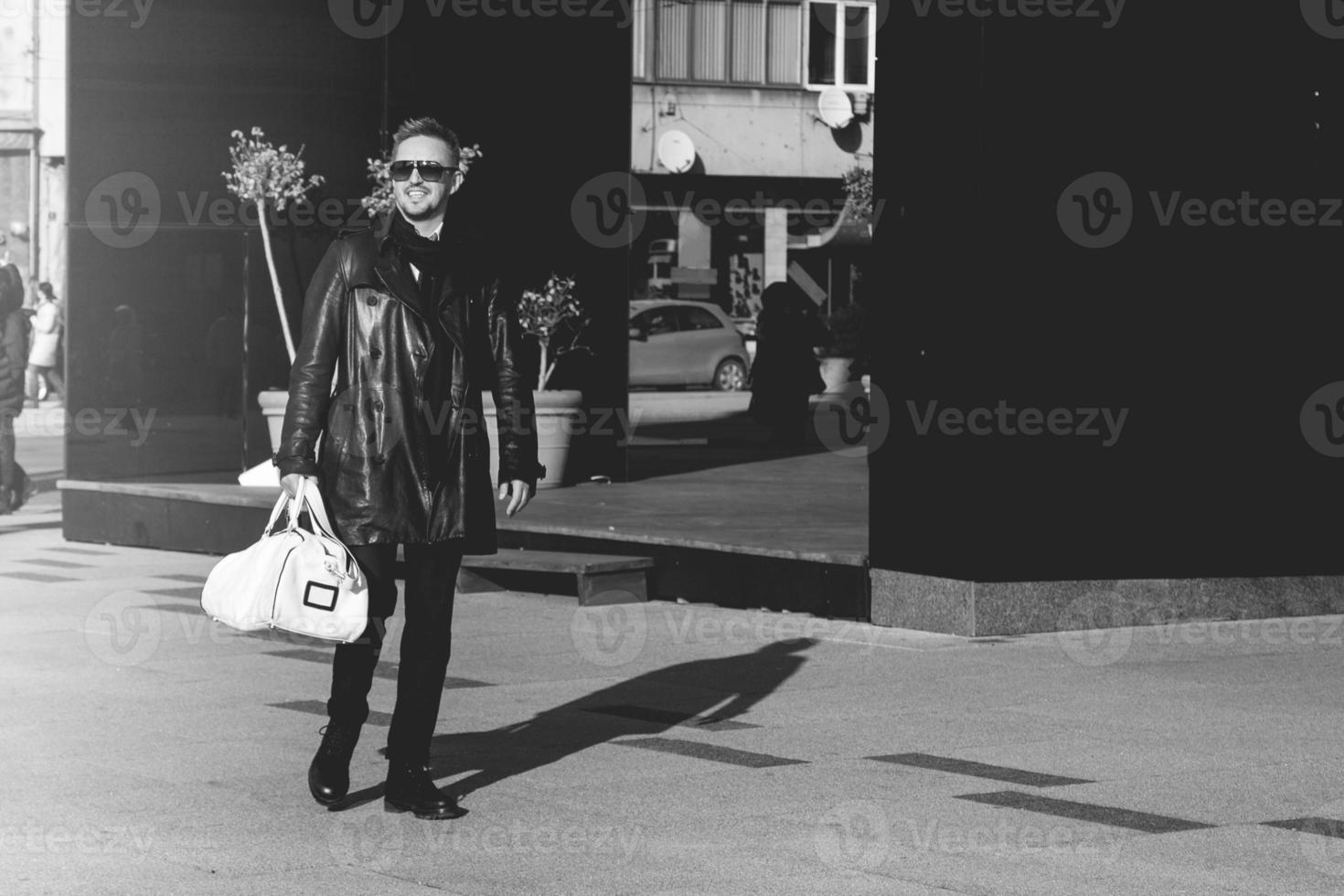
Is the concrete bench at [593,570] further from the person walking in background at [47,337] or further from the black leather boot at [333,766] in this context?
the person walking in background at [47,337]

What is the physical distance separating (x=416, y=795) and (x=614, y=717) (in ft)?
5.99

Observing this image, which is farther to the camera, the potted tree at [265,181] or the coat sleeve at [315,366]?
the potted tree at [265,181]

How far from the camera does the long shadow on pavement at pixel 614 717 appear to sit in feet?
23.0

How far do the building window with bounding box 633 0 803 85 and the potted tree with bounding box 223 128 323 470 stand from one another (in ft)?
105

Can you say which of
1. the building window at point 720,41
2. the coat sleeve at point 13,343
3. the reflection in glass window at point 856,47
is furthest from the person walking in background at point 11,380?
the reflection in glass window at point 856,47

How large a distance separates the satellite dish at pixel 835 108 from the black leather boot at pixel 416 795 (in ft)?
138

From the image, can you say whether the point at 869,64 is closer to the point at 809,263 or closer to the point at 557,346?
the point at 809,263

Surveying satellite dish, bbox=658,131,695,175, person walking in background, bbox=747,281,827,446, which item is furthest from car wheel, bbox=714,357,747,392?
person walking in background, bbox=747,281,827,446

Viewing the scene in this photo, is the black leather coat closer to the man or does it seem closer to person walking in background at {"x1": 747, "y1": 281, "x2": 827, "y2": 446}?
the man

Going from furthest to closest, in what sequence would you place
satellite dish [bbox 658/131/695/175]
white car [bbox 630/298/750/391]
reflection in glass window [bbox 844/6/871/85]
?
1. reflection in glass window [bbox 844/6/871/85]
2. satellite dish [bbox 658/131/695/175]
3. white car [bbox 630/298/750/391]

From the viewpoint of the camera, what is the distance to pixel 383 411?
620cm

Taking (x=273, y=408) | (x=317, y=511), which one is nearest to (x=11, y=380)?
(x=273, y=408)

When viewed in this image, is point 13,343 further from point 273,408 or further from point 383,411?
point 383,411

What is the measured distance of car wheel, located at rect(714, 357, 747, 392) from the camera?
1510 inches
